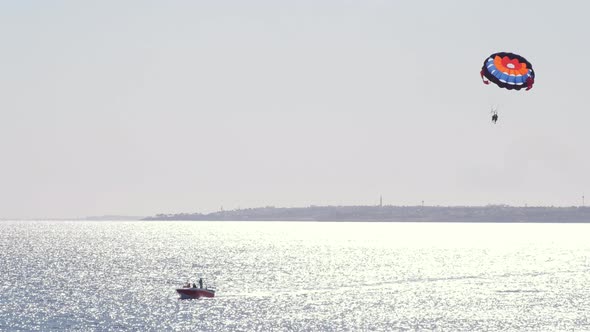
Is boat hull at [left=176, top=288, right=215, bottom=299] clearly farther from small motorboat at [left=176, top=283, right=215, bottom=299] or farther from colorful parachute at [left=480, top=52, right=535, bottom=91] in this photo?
colorful parachute at [left=480, top=52, right=535, bottom=91]

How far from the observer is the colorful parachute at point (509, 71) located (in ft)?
309

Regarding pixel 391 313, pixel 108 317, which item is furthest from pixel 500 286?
pixel 108 317

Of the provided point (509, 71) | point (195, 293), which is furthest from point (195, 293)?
point (509, 71)

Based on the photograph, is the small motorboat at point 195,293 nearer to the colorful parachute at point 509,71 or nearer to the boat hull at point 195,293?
the boat hull at point 195,293

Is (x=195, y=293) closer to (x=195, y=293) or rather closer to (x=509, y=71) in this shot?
(x=195, y=293)

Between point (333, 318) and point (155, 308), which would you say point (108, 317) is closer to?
point (155, 308)

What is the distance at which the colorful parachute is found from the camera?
94.3m

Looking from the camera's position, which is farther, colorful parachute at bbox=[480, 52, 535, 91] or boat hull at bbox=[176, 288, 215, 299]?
boat hull at bbox=[176, 288, 215, 299]

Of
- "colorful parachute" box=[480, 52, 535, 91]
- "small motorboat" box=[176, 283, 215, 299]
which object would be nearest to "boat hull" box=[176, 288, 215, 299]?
"small motorboat" box=[176, 283, 215, 299]

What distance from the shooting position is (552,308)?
13788 cm

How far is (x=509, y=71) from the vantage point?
95.9 m

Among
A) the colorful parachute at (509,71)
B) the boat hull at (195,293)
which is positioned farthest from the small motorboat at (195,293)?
the colorful parachute at (509,71)

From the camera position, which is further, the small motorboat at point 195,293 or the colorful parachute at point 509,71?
the small motorboat at point 195,293

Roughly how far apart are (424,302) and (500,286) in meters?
36.2
